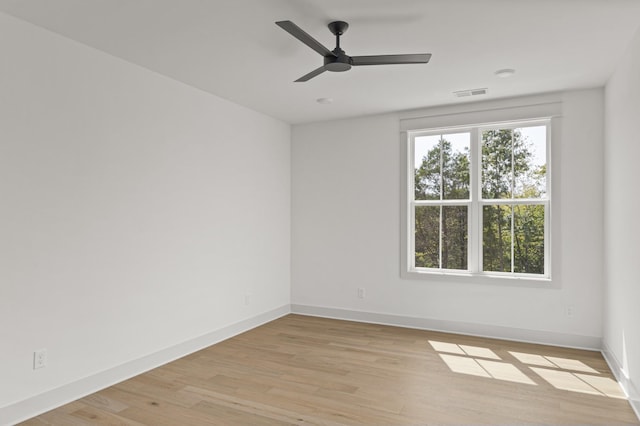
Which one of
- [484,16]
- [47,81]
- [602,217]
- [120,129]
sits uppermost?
[484,16]

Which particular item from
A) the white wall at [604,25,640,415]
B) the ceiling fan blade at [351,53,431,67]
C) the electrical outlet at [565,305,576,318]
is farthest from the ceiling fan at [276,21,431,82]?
the electrical outlet at [565,305,576,318]

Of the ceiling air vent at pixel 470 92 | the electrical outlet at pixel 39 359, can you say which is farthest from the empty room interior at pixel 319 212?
the ceiling air vent at pixel 470 92

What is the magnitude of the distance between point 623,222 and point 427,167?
2.17 metres

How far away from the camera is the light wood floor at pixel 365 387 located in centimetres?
275

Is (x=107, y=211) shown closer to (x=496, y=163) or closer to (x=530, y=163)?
(x=496, y=163)

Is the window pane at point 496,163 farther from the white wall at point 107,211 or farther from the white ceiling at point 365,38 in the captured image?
the white wall at point 107,211

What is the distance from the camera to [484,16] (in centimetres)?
266

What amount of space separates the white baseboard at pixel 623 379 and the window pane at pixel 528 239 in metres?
0.95

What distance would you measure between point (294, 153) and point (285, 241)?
1215 millimetres

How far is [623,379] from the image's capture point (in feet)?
10.5

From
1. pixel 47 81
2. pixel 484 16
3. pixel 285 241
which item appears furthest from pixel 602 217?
pixel 47 81

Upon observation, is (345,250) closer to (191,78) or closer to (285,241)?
(285,241)

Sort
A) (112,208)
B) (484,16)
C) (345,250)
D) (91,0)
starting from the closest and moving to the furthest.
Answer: (91,0) → (484,16) → (112,208) → (345,250)

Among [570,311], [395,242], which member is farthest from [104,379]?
[570,311]
